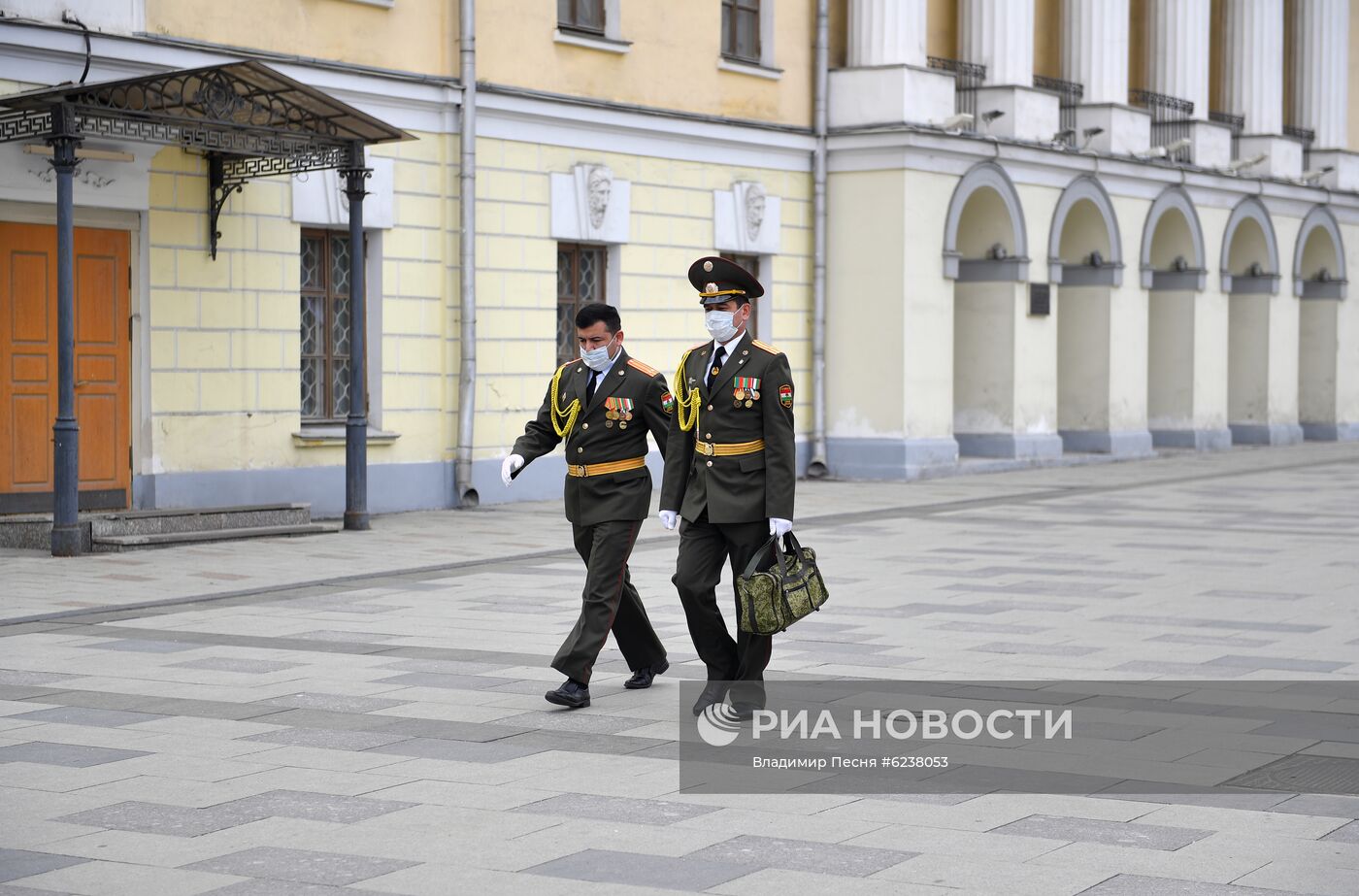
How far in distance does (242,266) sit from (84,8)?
2.56m

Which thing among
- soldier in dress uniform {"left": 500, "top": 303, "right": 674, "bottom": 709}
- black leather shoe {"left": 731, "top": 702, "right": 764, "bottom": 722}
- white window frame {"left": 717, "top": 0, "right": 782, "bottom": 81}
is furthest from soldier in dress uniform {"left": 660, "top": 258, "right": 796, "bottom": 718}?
white window frame {"left": 717, "top": 0, "right": 782, "bottom": 81}

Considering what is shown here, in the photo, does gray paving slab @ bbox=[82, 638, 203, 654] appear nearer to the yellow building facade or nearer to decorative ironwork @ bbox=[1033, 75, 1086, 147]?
the yellow building facade

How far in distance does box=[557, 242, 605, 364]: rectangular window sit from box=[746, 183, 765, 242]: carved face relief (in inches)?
96.1

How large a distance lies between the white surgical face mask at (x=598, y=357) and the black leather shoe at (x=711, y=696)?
5.08ft

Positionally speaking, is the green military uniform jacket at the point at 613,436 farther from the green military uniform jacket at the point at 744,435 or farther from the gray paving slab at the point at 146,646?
the gray paving slab at the point at 146,646

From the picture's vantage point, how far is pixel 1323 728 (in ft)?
25.9

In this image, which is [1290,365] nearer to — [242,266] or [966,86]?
[966,86]

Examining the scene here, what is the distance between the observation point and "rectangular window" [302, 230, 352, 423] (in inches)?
708

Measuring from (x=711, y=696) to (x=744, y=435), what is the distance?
3.61 ft

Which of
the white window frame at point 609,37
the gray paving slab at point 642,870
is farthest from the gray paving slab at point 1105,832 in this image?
the white window frame at point 609,37

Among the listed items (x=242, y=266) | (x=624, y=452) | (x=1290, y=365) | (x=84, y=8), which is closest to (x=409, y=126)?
(x=242, y=266)

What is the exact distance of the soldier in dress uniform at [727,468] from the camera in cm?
808

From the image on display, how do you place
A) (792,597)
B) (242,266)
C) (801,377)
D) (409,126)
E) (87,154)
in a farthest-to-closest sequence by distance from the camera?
(801,377) < (409,126) < (242,266) < (87,154) < (792,597)

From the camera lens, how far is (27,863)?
579 cm
